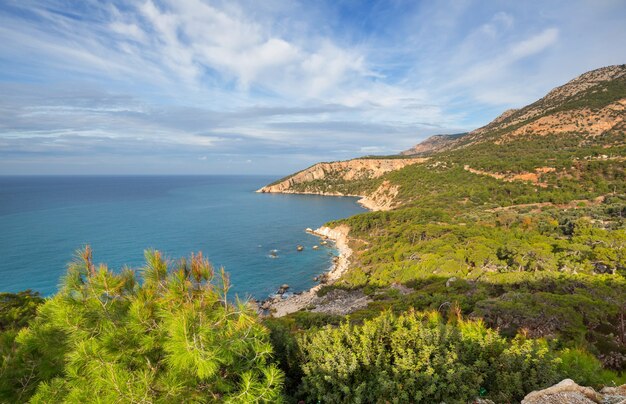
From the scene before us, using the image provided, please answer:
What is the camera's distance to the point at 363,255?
35.9 metres

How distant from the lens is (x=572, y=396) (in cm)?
414

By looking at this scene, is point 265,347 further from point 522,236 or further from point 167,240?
point 167,240

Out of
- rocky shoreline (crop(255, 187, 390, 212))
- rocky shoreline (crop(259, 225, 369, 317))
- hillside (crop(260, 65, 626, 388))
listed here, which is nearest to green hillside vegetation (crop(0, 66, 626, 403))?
hillside (crop(260, 65, 626, 388))

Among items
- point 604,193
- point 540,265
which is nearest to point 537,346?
point 540,265

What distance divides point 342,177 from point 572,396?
399 feet

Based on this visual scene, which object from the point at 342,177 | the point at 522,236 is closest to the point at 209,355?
the point at 522,236

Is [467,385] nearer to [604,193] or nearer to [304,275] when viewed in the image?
[304,275]

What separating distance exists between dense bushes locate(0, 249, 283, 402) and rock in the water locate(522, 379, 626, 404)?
3.74 m

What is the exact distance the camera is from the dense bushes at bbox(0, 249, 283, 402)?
2922 millimetres

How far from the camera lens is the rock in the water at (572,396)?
4070 millimetres

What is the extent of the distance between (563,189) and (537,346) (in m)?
55.7

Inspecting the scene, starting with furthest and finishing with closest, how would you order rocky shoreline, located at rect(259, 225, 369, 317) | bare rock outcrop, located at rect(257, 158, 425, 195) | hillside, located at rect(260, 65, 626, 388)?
1. bare rock outcrop, located at rect(257, 158, 425, 195)
2. rocky shoreline, located at rect(259, 225, 369, 317)
3. hillside, located at rect(260, 65, 626, 388)

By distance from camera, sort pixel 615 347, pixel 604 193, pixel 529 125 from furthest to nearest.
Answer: pixel 529 125, pixel 604 193, pixel 615 347

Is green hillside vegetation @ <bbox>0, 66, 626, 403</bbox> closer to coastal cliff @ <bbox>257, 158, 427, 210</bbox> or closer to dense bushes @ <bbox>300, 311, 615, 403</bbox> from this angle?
dense bushes @ <bbox>300, 311, 615, 403</bbox>
